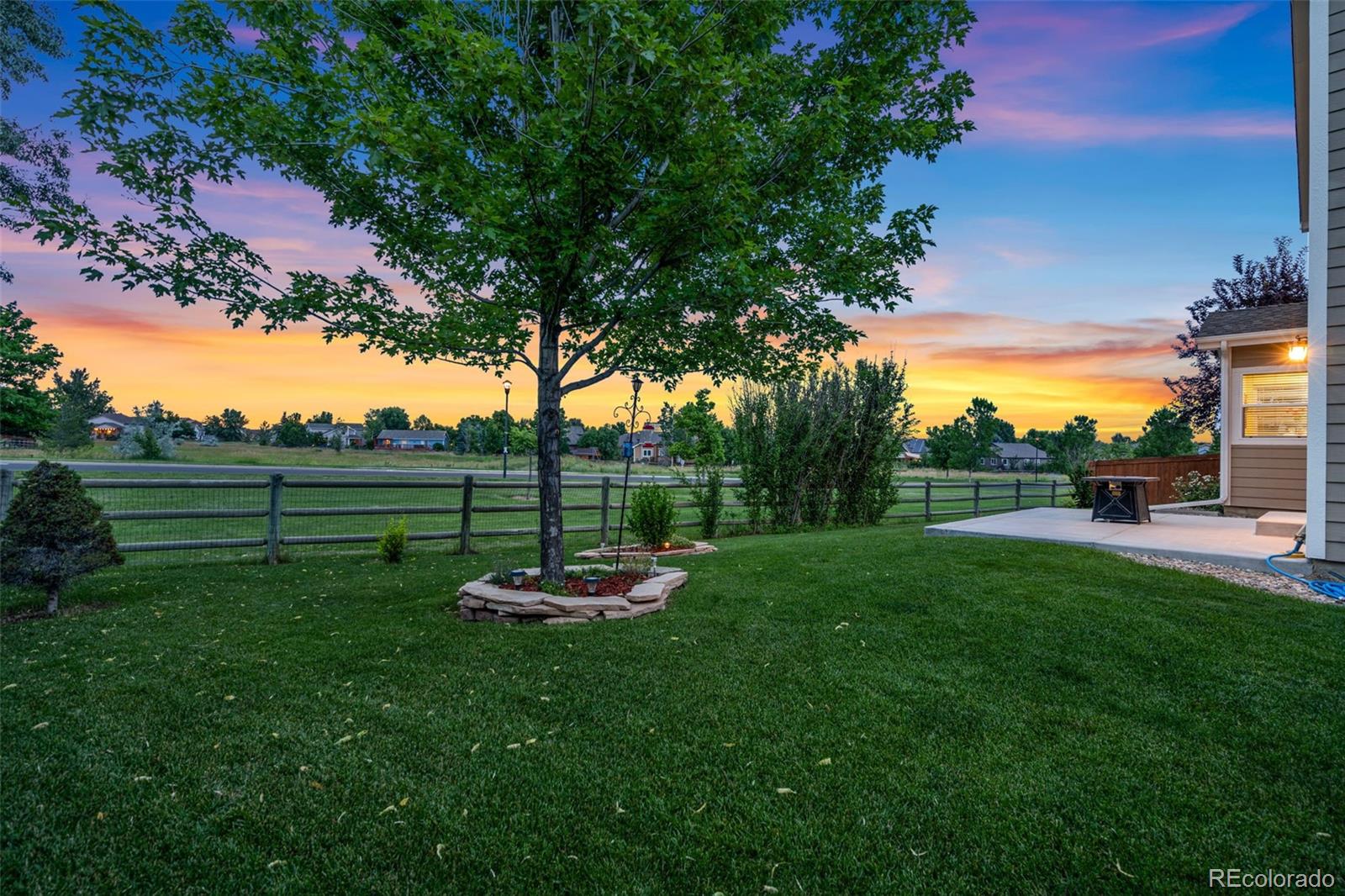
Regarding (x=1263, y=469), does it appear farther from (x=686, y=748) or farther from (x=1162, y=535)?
(x=686, y=748)

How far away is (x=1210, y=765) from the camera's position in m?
2.39

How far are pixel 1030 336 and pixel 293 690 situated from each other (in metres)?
18.8

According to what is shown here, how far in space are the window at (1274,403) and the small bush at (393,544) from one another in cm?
1403

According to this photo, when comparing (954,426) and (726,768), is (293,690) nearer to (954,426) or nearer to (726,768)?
(726,768)

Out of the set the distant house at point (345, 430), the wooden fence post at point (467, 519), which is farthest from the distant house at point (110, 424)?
the wooden fence post at point (467, 519)

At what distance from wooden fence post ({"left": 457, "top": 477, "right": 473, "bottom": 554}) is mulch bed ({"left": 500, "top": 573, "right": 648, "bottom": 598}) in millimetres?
3571

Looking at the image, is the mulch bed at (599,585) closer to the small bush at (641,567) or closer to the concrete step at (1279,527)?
the small bush at (641,567)

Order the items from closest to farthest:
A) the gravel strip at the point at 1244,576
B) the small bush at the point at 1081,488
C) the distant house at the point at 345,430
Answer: the gravel strip at the point at 1244,576 < the small bush at the point at 1081,488 < the distant house at the point at 345,430

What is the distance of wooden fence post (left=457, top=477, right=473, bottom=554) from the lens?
27.6 feet

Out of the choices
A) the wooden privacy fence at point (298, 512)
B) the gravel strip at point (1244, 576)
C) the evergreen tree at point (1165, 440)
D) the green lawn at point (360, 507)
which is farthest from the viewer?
the evergreen tree at point (1165, 440)

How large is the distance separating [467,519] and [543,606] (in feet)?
15.6

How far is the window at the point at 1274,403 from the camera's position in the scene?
29.1 feet

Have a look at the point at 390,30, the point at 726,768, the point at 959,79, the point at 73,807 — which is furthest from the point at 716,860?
the point at 959,79

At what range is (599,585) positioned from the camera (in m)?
5.17
